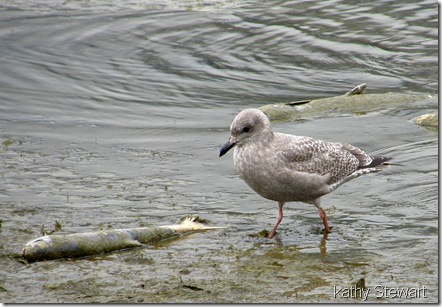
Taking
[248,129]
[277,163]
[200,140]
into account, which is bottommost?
[200,140]

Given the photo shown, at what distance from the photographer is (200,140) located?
12258mm

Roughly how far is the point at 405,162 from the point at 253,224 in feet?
8.95

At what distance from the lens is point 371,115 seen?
1342cm

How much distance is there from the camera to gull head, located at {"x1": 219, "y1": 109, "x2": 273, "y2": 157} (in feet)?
28.9

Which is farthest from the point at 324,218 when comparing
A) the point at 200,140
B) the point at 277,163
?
the point at 200,140

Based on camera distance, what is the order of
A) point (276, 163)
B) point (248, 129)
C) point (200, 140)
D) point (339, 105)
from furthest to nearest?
point (339, 105) < point (200, 140) < point (248, 129) < point (276, 163)

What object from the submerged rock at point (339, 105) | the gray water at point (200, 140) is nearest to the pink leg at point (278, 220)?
the gray water at point (200, 140)

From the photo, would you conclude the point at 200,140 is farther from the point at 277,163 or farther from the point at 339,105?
the point at 277,163

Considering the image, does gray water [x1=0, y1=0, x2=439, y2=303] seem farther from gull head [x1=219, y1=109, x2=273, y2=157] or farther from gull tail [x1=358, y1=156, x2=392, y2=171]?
gull head [x1=219, y1=109, x2=273, y2=157]

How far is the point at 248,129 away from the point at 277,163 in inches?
17.7

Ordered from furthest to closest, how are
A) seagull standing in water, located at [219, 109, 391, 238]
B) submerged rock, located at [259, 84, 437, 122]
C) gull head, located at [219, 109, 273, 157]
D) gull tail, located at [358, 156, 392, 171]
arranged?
submerged rock, located at [259, 84, 437, 122] < gull tail, located at [358, 156, 392, 171] < gull head, located at [219, 109, 273, 157] < seagull standing in water, located at [219, 109, 391, 238]

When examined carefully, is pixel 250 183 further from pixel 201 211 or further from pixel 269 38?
pixel 269 38

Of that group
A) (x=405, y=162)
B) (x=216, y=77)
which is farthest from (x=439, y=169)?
(x=216, y=77)

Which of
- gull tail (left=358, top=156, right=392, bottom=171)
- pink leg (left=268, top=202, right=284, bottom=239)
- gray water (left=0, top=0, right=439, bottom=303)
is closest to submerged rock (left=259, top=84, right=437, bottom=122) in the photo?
gray water (left=0, top=0, right=439, bottom=303)
